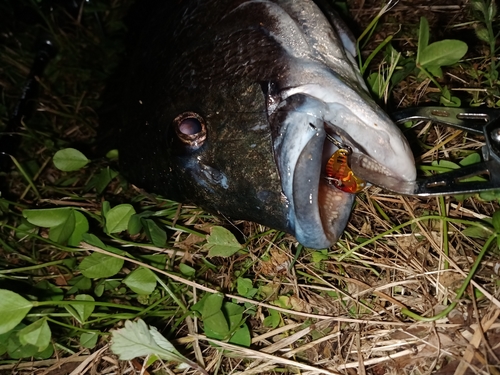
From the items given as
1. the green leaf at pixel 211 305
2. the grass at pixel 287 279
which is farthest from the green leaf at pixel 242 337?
the green leaf at pixel 211 305

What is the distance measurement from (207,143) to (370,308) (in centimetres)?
90

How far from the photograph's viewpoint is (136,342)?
1.70 meters

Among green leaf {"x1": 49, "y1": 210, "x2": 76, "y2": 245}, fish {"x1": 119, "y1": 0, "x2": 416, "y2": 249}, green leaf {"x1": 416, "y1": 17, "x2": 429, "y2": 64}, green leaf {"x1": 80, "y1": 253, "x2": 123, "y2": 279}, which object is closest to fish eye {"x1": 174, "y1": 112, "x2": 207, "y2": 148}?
fish {"x1": 119, "y1": 0, "x2": 416, "y2": 249}

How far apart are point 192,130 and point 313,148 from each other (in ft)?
1.69

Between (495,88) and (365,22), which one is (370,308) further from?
(365,22)

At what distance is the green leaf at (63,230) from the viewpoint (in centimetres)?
212

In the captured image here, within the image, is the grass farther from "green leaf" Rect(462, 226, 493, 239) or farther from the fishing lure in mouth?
the fishing lure in mouth

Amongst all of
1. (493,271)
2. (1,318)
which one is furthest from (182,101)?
(493,271)

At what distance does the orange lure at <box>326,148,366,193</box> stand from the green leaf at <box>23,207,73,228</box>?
1256 millimetres

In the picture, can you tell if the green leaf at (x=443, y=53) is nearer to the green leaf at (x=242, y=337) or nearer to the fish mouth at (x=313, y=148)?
the fish mouth at (x=313, y=148)

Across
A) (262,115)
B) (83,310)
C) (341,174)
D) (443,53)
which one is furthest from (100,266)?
(443,53)

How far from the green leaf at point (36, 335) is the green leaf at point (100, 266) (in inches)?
10.2

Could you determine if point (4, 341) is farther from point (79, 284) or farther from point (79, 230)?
point (79, 230)

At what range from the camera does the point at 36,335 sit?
6.12 feet
